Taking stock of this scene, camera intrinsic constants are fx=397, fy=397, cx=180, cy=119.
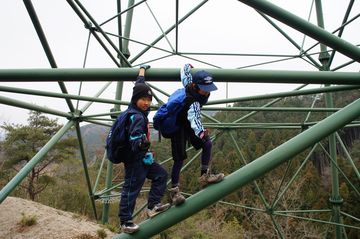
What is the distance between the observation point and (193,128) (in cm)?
317

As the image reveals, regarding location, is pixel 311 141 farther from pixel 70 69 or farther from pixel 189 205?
pixel 70 69

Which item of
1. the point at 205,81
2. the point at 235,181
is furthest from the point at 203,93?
the point at 235,181

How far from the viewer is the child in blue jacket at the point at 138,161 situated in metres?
3.05

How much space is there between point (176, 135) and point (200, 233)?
23384 mm

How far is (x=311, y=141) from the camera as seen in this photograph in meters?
3.03

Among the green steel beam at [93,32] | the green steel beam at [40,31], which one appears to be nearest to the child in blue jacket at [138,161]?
the green steel beam at [40,31]

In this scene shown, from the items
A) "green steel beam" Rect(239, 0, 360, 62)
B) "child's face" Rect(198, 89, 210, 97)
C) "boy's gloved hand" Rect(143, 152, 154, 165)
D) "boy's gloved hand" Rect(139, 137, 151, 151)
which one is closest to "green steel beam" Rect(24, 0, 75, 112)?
"boy's gloved hand" Rect(143, 152, 154, 165)

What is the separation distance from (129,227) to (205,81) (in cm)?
127

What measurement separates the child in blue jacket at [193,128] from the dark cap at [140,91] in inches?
12.0

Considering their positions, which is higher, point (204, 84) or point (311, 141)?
point (204, 84)

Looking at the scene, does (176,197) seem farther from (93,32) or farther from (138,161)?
(93,32)

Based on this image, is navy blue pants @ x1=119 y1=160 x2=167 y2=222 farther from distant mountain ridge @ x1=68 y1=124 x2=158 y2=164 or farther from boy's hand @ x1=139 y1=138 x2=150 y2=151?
distant mountain ridge @ x1=68 y1=124 x2=158 y2=164

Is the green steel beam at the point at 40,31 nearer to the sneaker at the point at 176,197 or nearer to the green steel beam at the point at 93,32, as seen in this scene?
the green steel beam at the point at 93,32

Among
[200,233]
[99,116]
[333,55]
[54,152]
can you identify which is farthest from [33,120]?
[333,55]
